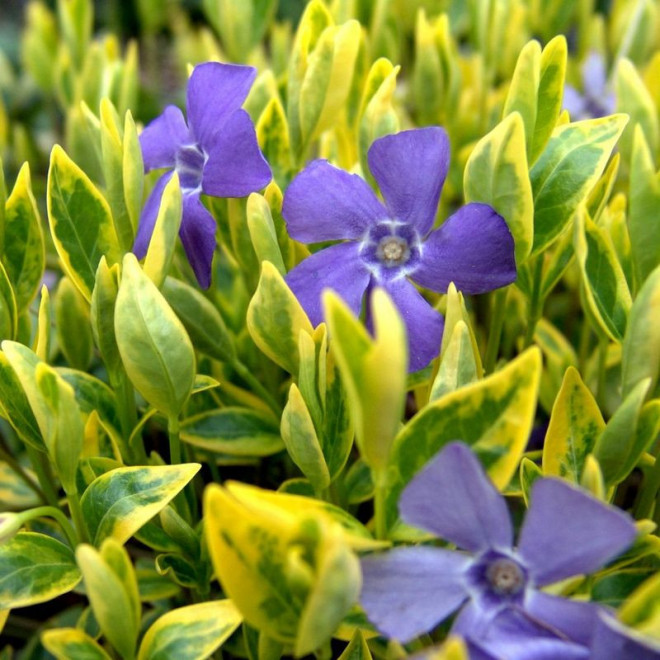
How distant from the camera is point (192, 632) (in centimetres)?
64

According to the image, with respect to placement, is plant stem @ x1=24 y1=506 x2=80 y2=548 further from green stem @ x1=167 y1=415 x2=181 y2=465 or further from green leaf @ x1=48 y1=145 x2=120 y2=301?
green leaf @ x1=48 y1=145 x2=120 y2=301

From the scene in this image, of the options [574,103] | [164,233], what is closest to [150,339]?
[164,233]

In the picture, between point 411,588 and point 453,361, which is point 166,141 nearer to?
point 453,361

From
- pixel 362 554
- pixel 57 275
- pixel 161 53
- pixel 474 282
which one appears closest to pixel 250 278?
pixel 474 282

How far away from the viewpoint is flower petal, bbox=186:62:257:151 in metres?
0.80

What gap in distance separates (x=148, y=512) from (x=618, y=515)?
35 cm

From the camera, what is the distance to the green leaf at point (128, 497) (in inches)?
26.4

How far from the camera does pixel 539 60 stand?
71cm

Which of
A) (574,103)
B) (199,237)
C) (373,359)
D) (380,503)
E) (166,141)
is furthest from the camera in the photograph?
(574,103)

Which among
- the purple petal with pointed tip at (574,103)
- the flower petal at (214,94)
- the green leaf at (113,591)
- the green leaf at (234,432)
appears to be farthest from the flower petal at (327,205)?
the purple petal with pointed tip at (574,103)

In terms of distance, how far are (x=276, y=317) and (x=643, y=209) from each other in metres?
0.32

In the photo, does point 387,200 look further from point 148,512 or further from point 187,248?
point 148,512

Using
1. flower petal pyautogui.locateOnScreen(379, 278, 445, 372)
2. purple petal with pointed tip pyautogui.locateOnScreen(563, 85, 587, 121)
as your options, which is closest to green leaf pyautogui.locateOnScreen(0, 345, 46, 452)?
flower petal pyautogui.locateOnScreen(379, 278, 445, 372)

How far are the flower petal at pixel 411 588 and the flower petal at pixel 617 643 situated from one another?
99 millimetres
